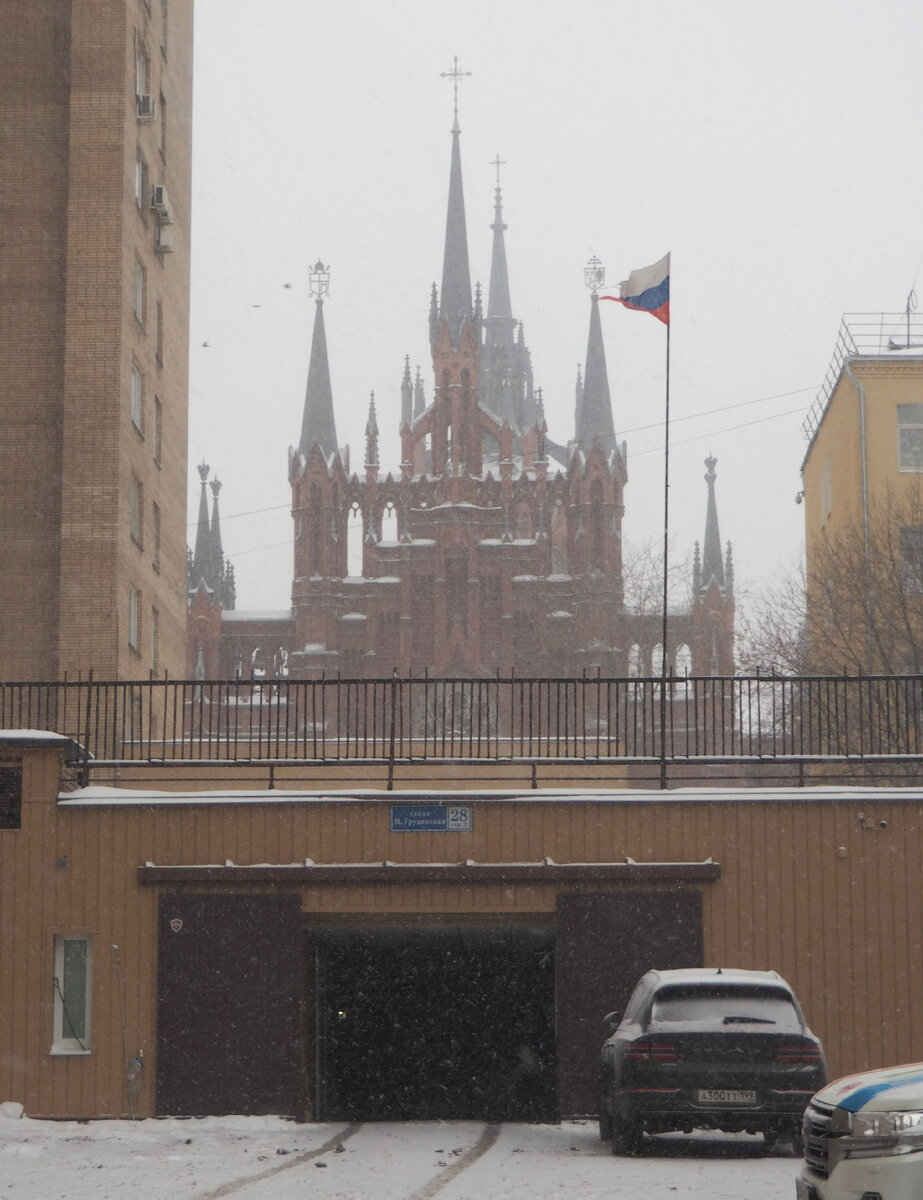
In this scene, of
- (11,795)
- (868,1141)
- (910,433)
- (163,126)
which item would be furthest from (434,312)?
(868,1141)

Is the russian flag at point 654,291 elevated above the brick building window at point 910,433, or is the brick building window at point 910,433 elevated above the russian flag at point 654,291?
the brick building window at point 910,433

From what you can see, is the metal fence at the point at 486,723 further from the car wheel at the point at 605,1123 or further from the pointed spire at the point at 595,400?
the pointed spire at the point at 595,400

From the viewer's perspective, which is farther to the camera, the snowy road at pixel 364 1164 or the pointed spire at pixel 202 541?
the pointed spire at pixel 202 541

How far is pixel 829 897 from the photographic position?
18.1 m

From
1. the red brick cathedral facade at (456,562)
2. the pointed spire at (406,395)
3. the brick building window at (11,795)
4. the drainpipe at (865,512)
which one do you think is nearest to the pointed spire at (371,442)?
the red brick cathedral facade at (456,562)

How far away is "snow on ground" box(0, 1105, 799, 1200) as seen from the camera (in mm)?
11016

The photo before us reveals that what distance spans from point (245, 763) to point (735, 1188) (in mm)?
9722

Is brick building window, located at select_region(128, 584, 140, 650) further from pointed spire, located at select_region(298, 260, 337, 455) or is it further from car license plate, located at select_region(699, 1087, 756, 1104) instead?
pointed spire, located at select_region(298, 260, 337, 455)

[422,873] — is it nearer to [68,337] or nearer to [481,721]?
[481,721]

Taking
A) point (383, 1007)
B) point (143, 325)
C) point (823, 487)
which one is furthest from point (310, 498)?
point (383, 1007)

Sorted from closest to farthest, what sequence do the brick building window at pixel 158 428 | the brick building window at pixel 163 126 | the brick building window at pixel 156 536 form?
the brick building window at pixel 156 536
the brick building window at pixel 158 428
the brick building window at pixel 163 126

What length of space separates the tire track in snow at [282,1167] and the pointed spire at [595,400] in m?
76.7

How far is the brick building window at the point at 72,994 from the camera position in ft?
59.2

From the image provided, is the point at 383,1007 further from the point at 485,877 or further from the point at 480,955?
the point at 485,877
